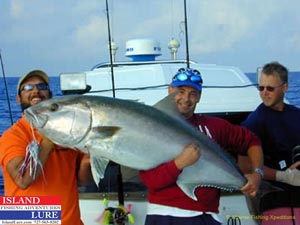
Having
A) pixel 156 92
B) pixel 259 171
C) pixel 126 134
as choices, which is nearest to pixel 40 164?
pixel 126 134

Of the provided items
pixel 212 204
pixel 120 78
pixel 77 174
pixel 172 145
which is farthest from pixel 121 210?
→ pixel 120 78

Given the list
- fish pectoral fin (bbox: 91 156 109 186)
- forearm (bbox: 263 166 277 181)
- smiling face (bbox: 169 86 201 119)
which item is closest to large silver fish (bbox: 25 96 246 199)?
fish pectoral fin (bbox: 91 156 109 186)

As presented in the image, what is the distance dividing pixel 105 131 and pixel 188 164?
556 millimetres

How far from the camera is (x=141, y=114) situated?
280 centimetres

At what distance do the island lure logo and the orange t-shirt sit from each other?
4 centimetres

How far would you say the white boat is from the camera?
4.14 m

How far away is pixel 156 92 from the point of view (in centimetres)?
479

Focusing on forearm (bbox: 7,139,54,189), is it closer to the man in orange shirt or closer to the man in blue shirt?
the man in orange shirt

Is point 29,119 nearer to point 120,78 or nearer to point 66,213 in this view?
point 66,213

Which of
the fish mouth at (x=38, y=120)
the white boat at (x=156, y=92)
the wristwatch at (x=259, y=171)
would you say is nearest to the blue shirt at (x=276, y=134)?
the wristwatch at (x=259, y=171)

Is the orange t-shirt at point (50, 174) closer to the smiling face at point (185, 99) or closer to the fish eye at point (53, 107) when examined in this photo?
the fish eye at point (53, 107)

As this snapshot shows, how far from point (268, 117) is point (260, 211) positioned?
754 millimetres

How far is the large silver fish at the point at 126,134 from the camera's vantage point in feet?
8.73

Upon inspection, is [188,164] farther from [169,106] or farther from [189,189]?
[169,106]
